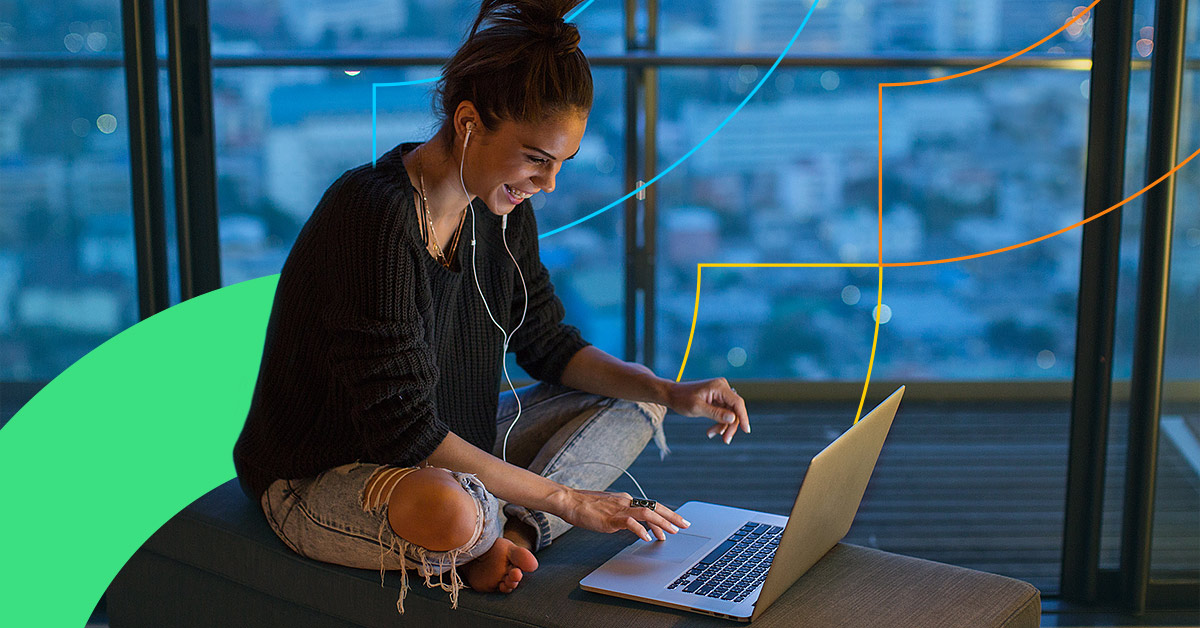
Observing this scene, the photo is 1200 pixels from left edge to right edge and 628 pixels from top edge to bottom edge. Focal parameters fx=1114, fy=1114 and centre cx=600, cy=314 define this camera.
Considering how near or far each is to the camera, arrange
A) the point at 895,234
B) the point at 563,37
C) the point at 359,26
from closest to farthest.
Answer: the point at 563,37
the point at 359,26
the point at 895,234

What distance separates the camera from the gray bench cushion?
4.65ft

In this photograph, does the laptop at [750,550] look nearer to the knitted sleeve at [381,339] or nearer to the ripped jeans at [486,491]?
the ripped jeans at [486,491]

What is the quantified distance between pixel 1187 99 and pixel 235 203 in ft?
7.05

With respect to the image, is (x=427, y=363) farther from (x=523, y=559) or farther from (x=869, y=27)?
(x=869, y=27)

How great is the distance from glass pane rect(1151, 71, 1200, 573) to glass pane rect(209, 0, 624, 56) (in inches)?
52.4

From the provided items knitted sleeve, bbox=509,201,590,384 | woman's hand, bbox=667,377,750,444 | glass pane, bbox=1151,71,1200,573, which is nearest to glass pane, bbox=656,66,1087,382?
glass pane, bbox=1151,71,1200,573

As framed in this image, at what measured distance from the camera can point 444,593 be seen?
59.2 inches

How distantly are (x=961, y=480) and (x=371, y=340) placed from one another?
1803 mm

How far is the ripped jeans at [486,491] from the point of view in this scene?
1492 millimetres

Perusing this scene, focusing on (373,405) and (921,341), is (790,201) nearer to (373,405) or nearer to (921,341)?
(921,341)

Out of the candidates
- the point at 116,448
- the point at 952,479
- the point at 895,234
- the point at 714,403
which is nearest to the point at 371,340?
the point at 714,403

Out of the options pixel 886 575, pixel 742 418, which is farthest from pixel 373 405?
pixel 886 575

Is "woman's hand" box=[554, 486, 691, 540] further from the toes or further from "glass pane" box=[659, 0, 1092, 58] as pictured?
"glass pane" box=[659, 0, 1092, 58]

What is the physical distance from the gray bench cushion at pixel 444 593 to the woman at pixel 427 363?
38mm
